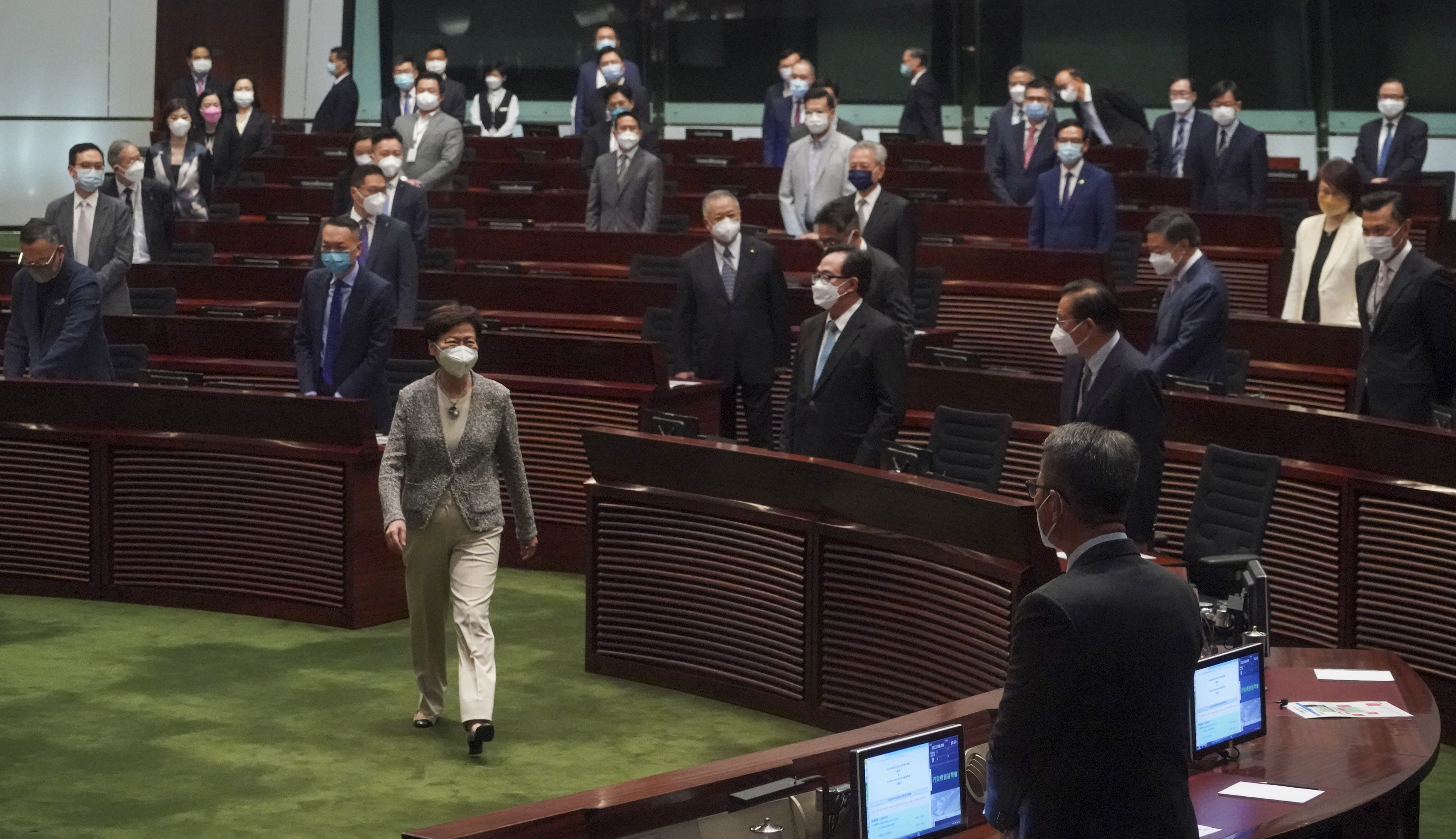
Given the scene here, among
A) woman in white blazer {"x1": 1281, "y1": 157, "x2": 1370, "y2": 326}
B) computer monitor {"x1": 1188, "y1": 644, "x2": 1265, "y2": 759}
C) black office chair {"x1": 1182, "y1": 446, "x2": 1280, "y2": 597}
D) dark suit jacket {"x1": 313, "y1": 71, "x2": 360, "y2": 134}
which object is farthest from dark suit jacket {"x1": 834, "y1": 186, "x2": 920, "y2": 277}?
dark suit jacket {"x1": 313, "y1": 71, "x2": 360, "y2": 134}

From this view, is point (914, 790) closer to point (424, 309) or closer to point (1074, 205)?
point (424, 309)

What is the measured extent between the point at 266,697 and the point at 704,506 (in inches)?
64.5

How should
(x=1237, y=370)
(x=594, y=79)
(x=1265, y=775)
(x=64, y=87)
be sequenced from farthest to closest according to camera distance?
(x=64, y=87)
(x=594, y=79)
(x=1237, y=370)
(x=1265, y=775)

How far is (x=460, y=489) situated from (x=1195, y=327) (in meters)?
2.93

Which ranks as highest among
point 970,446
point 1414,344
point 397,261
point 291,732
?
point 397,261

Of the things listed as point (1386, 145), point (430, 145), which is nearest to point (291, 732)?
point (430, 145)

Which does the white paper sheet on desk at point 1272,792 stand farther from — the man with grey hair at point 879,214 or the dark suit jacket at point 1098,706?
the man with grey hair at point 879,214

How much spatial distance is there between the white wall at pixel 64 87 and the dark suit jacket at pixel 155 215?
231 inches

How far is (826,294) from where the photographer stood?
6.49 metres

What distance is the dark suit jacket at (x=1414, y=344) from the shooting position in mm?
6875

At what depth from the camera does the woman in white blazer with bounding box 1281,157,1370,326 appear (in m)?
8.01

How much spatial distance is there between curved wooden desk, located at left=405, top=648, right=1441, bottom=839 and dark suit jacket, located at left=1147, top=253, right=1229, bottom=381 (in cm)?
236

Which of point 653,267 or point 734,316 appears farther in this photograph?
point 653,267

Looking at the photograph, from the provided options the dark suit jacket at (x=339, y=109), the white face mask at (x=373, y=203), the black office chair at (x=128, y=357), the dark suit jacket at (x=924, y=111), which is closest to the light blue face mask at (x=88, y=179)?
the black office chair at (x=128, y=357)
